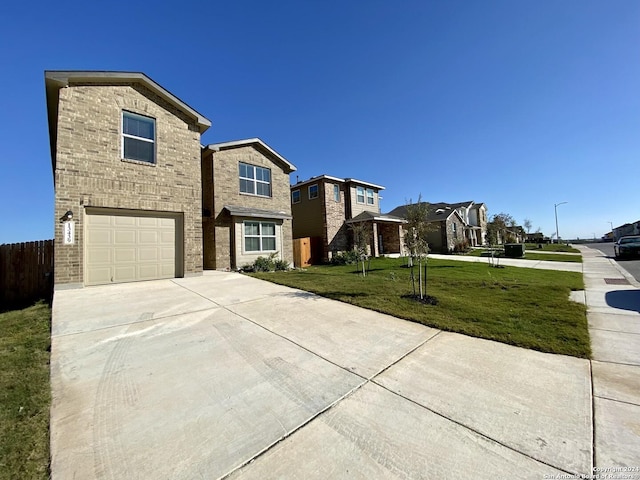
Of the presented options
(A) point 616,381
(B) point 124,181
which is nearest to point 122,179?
(B) point 124,181

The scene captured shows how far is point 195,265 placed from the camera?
36.3 ft

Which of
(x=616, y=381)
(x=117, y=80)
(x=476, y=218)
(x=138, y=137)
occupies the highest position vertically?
(x=117, y=80)

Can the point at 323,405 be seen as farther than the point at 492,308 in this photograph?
No

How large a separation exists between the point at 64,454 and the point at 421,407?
10.4 ft

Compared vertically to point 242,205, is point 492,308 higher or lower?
lower

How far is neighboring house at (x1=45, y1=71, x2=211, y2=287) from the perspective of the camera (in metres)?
8.63

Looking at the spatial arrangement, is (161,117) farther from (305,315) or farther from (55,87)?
(305,315)

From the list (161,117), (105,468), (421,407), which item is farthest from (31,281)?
(421,407)

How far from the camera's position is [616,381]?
3236 mm

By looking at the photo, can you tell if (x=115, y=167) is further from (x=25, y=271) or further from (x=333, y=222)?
(x=333, y=222)

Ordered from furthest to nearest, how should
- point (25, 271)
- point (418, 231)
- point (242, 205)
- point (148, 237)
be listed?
point (242, 205) < point (148, 237) < point (25, 271) < point (418, 231)

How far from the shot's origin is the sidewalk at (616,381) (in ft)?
7.23

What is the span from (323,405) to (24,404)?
10.3 feet

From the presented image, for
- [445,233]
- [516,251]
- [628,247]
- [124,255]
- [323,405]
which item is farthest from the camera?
[445,233]
